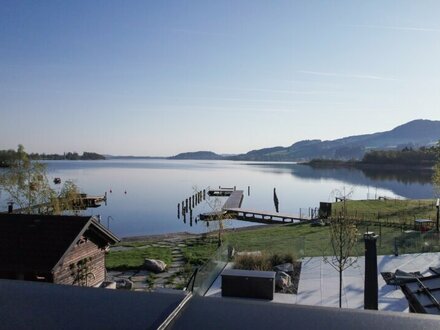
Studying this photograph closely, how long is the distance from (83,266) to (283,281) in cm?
872

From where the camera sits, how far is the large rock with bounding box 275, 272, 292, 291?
14164 mm

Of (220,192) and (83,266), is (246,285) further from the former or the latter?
(220,192)

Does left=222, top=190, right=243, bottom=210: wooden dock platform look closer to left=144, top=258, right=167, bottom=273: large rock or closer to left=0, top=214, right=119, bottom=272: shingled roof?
left=144, top=258, right=167, bottom=273: large rock

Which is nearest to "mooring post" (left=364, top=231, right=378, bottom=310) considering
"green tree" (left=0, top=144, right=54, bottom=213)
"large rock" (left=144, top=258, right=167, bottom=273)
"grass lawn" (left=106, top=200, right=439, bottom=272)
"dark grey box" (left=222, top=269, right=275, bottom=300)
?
"dark grey box" (left=222, top=269, right=275, bottom=300)

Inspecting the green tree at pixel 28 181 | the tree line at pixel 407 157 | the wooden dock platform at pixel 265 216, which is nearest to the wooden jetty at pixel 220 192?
the wooden dock platform at pixel 265 216

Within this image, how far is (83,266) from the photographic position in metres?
17.5

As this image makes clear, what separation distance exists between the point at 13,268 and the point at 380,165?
173685mm

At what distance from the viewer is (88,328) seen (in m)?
1.87

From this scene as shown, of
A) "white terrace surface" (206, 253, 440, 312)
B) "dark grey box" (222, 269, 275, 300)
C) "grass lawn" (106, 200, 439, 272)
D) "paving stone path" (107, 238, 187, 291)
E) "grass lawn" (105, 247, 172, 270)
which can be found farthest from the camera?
"grass lawn" (105, 247, 172, 270)

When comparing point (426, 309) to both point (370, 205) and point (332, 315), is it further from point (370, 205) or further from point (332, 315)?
point (370, 205)

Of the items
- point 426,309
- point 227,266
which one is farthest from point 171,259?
point 426,309

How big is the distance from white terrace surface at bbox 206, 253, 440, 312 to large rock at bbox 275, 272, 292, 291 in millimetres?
426

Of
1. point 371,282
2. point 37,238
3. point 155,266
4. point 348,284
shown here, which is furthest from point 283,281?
point 37,238

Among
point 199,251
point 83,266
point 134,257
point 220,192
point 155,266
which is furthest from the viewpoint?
point 220,192
